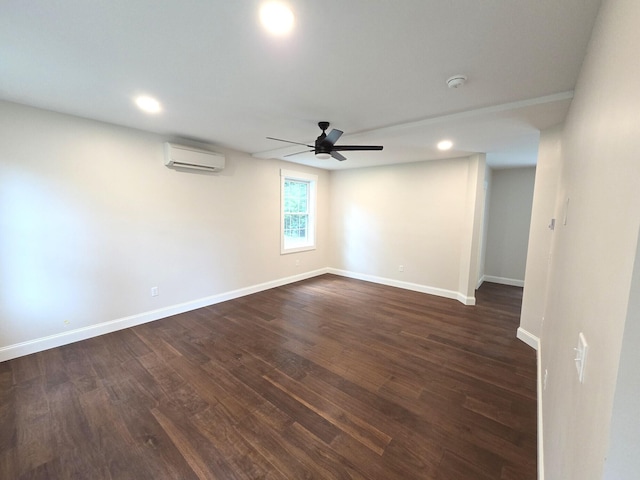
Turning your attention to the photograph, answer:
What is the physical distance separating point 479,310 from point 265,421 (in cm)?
367

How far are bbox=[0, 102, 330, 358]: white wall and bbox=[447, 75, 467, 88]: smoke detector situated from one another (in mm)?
3406

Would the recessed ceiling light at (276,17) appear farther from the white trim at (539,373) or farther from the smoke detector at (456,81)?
the white trim at (539,373)

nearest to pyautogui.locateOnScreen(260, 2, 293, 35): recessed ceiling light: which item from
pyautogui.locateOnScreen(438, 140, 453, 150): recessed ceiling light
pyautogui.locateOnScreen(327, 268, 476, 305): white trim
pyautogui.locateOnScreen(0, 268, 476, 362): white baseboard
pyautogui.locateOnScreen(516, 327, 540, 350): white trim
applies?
pyautogui.locateOnScreen(438, 140, 453, 150): recessed ceiling light

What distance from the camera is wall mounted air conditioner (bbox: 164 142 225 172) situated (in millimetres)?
3451

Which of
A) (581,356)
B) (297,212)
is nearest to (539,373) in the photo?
(581,356)

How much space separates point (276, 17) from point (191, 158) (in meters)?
2.72

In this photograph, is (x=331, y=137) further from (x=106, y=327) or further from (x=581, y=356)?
(x=106, y=327)

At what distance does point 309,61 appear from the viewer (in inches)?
68.9

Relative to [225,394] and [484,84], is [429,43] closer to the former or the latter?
[484,84]

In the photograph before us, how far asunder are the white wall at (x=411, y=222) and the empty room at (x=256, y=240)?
0.07 metres

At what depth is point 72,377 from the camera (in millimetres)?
2357

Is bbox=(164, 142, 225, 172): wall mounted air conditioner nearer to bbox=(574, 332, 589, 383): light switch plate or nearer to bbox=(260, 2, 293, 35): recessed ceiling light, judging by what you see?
bbox=(260, 2, 293, 35): recessed ceiling light

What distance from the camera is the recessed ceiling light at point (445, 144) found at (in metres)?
3.47

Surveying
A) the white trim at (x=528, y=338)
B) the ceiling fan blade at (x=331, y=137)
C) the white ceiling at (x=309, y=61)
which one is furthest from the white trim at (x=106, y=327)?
the white trim at (x=528, y=338)
